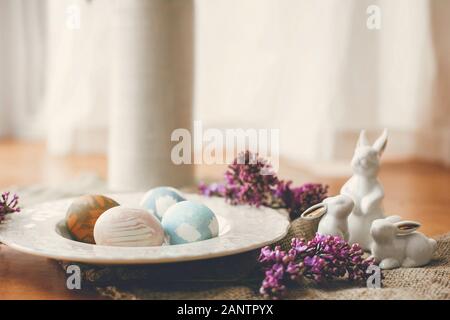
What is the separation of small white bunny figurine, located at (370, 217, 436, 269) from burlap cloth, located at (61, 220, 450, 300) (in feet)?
0.06

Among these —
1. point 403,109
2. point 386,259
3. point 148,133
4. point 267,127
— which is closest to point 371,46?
point 403,109

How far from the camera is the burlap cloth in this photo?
0.76m

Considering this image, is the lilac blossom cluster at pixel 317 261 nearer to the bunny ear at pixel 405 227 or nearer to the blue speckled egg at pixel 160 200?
the bunny ear at pixel 405 227

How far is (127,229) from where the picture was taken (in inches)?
31.8

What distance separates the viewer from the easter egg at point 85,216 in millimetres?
876

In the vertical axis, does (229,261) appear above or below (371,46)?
below

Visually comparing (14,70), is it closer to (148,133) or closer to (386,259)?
(148,133)

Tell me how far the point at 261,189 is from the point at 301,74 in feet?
3.82

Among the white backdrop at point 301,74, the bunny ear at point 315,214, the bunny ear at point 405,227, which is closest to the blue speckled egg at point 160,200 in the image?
the bunny ear at point 315,214

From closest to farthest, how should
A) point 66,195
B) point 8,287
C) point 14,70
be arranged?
point 8,287
point 66,195
point 14,70

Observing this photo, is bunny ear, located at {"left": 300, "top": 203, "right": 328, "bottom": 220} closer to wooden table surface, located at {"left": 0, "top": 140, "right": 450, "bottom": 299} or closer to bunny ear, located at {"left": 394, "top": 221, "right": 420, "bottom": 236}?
bunny ear, located at {"left": 394, "top": 221, "right": 420, "bottom": 236}

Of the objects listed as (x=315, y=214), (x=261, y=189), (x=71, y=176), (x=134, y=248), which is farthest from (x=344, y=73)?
(x=134, y=248)
